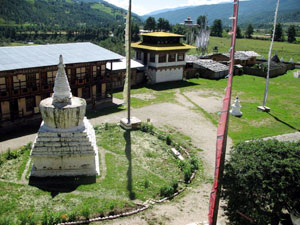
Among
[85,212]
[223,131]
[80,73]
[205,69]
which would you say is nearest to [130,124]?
[80,73]

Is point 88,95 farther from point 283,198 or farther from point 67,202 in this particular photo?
point 283,198

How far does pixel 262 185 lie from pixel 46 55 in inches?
1006

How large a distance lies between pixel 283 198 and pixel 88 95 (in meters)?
27.3

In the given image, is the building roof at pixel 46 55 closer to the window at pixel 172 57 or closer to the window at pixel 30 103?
the window at pixel 30 103

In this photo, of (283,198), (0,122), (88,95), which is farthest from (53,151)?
(88,95)

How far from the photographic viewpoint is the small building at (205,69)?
172ft

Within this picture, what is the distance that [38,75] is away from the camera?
2988 cm

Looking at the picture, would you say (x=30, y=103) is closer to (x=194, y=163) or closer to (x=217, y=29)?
(x=194, y=163)

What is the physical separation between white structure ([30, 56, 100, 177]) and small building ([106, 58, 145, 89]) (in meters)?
19.7

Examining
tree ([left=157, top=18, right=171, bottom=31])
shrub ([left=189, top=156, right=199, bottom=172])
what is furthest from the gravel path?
tree ([left=157, top=18, right=171, bottom=31])

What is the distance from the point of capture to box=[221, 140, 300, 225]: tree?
12.9 metres

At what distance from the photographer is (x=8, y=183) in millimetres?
18219

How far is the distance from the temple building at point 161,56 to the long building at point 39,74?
1228 cm

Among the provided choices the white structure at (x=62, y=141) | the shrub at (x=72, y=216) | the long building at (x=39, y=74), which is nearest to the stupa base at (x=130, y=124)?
the long building at (x=39, y=74)
